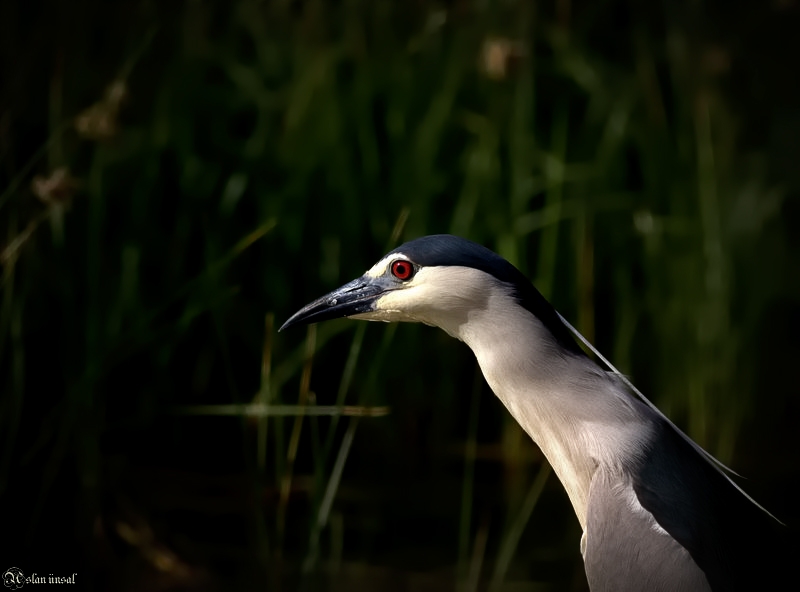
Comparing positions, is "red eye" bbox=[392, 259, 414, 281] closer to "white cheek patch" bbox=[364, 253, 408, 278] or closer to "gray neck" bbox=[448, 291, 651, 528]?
"white cheek patch" bbox=[364, 253, 408, 278]

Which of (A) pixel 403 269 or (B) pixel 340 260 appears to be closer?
(A) pixel 403 269

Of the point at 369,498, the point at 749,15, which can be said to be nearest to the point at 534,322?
the point at 369,498

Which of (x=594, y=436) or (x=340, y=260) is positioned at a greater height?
(x=340, y=260)

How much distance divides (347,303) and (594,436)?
627mm

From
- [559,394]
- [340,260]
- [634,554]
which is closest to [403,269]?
[559,394]

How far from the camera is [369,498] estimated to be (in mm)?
3568

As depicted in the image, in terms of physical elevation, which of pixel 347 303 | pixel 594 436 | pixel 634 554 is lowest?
pixel 634 554

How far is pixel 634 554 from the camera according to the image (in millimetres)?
2080

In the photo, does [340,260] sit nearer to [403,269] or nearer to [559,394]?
[403,269]

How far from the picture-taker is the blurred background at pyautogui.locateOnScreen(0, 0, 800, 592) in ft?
10.6

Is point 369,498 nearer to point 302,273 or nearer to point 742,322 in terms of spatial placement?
point 302,273

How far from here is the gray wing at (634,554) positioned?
2.07 metres

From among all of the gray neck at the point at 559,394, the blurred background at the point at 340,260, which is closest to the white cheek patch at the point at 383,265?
the gray neck at the point at 559,394

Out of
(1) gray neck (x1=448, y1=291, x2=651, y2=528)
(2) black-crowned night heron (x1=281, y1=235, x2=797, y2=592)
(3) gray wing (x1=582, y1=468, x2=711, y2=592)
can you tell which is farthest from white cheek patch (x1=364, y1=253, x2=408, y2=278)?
(3) gray wing (x1=582, y1=468, x2=711, y2=592)
